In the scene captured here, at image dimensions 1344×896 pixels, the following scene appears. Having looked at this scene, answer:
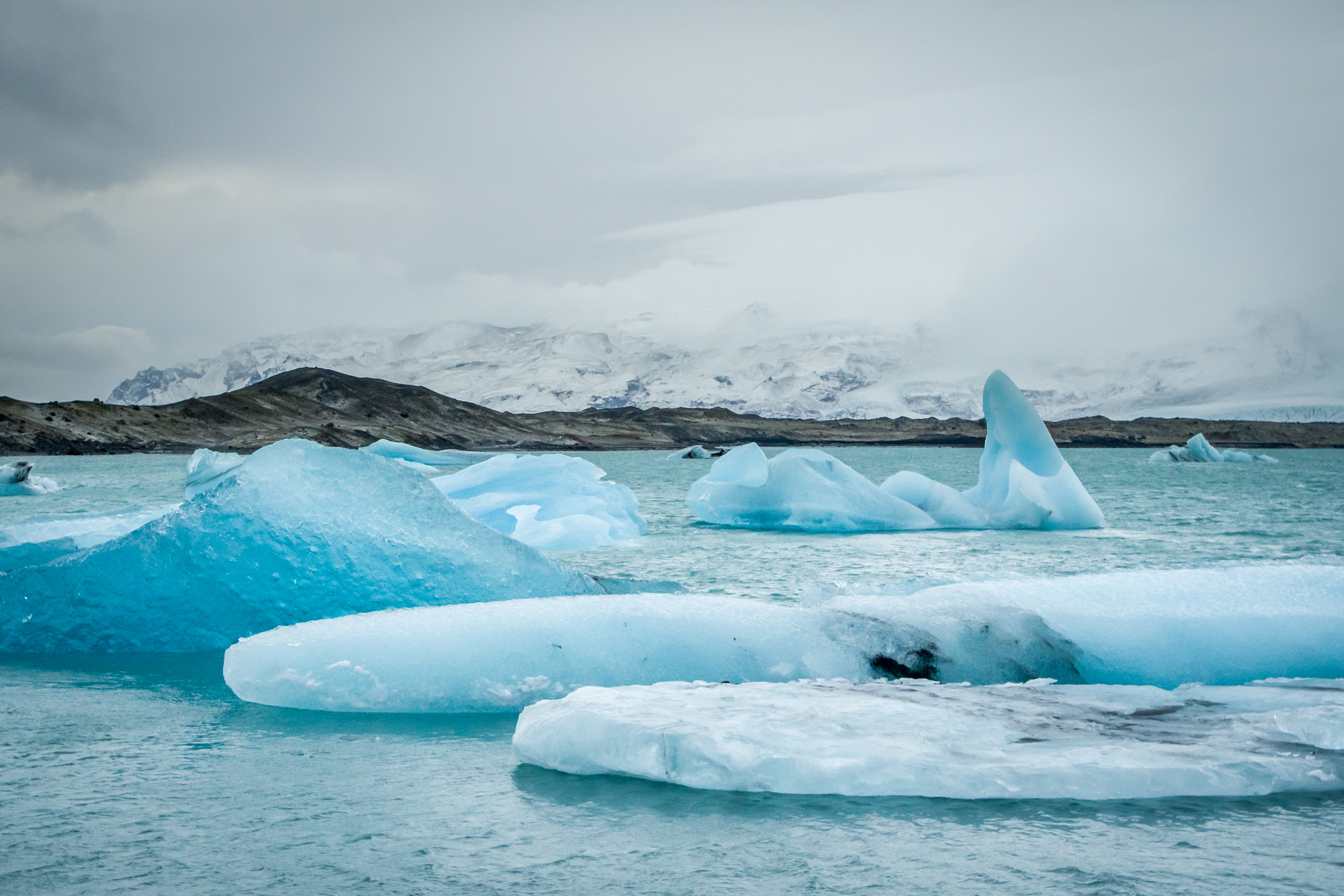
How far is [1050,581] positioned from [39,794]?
5.09m

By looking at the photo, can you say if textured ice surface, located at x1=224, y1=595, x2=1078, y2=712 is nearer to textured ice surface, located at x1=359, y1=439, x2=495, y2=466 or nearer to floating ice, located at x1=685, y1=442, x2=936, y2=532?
floating ice, located at x1=685, y1=442, x2=936, y2=532

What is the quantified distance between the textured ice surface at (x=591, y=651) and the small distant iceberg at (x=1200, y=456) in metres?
43.1

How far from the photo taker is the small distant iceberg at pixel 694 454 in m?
54.9

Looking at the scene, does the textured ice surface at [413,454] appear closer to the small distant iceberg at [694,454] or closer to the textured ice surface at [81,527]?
the small distant iceberg at [694,454]

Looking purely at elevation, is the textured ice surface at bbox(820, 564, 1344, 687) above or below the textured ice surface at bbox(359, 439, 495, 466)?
below

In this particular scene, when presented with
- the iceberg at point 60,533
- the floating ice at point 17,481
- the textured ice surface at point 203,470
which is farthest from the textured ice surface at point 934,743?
the floating ice at point 17,481

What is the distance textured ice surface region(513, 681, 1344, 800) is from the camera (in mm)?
3088

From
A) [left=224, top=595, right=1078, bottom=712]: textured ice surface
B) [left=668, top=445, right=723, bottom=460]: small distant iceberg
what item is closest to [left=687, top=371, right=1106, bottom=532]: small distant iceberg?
[left=224, top=595, right=1078, bottom=712]: textured ice surface

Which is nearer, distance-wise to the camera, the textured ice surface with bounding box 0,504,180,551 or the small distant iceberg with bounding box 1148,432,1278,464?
the textured ice surface with bounding box 0,504,180,551

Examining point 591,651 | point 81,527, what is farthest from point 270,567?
point 81,527

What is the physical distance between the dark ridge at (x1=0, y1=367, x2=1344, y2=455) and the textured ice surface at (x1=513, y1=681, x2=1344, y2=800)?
6546 cm

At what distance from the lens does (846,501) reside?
14.6 metres

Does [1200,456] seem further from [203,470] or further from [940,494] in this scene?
[203,470]

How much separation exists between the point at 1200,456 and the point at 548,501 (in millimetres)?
44338
